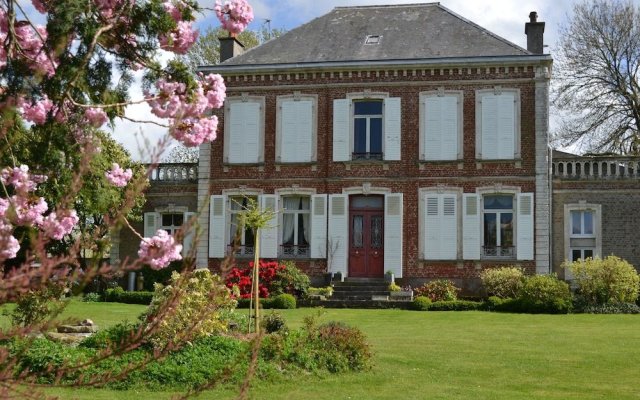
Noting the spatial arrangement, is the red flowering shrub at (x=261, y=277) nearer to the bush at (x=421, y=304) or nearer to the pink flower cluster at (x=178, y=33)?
the bush at (x=421, y=304)

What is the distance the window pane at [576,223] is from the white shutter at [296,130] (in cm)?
700

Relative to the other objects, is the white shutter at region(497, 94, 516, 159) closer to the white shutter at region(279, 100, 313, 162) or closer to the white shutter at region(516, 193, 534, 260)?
the white shutter at region(516, 193, 534, 260)

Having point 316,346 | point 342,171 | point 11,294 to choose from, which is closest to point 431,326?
point 316,346

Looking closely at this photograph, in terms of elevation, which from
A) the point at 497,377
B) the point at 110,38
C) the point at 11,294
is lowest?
the point at 497,377

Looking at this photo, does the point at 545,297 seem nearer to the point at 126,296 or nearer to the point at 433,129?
the point at 433,129

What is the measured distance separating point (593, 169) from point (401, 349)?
12693 mm

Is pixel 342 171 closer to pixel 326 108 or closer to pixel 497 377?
pixel 326 108

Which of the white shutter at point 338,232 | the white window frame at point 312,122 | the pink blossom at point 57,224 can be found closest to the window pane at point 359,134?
the white window frame at point 312,122

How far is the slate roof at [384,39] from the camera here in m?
22.9

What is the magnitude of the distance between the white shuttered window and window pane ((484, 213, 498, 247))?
0.76 meters

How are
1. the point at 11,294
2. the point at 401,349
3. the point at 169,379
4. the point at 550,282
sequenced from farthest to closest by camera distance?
the point at 550,282 < the point at 401,349 < the point at 169,379 < the point at 11,294

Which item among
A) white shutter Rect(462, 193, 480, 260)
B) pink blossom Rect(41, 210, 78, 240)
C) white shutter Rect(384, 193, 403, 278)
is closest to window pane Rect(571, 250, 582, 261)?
white shutter Rect(462, 193, 480, 260)

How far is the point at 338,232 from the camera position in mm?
22938

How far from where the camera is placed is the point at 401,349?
11625 mm
